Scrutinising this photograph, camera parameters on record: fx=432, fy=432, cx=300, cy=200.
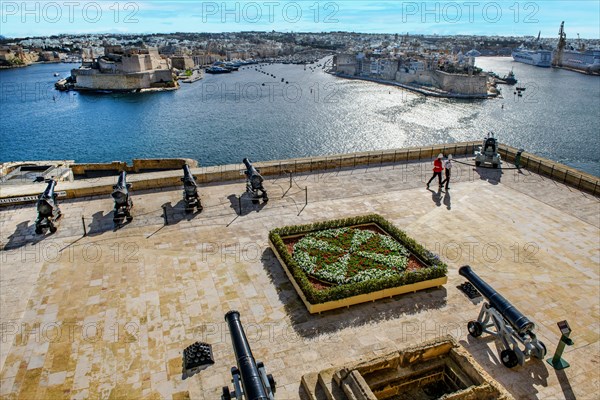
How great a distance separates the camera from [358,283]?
36.6 feet

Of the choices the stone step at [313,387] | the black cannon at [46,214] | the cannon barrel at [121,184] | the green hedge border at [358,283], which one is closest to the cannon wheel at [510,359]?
the green hedge border at [358,283]

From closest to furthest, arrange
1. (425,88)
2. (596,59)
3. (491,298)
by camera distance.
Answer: (491,298) → (425,88) → (596,59)

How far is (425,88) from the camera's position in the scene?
9538 centimetres

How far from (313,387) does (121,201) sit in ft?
32.7

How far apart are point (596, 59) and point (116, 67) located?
13749cm

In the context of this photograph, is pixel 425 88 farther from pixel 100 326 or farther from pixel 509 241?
pixel 100 326

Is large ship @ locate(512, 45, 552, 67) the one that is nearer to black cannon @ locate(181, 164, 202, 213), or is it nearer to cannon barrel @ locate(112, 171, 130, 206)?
black cannon @ locate(181, 164, 202, 213)

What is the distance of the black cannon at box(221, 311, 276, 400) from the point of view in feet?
21.9

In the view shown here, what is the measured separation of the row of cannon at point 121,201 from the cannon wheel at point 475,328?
9.08 m

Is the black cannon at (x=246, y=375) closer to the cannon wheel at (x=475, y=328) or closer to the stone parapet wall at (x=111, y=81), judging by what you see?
the cannon wheel at (x=475, y=328)

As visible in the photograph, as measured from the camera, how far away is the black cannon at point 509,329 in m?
8.97

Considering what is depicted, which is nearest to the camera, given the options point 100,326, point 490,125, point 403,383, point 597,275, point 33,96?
point 403,383

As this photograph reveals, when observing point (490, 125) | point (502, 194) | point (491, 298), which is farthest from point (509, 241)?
point (490, 125)

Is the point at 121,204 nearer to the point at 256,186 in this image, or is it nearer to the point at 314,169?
the point at 256,186
